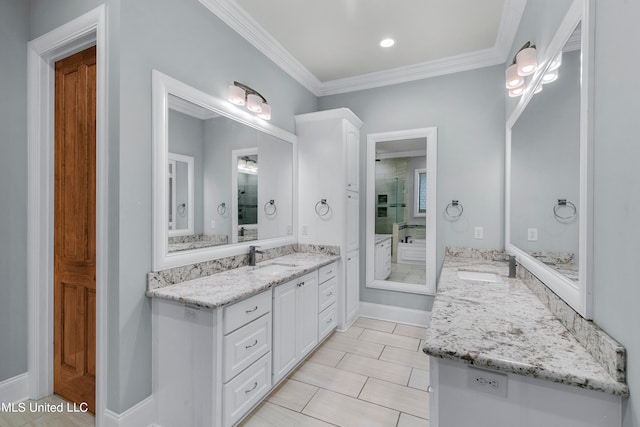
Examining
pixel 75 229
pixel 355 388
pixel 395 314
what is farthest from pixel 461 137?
pixel 75 229

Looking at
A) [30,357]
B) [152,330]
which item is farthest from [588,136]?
[30,357]

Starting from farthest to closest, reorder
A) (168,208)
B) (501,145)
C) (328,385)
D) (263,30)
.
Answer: (501,145), (263,30), (328,385), (168,208)

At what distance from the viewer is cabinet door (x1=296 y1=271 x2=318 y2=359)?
240cm

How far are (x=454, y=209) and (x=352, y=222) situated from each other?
114 centimetres

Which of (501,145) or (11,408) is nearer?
(11,408)

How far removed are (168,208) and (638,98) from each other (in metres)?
2.21

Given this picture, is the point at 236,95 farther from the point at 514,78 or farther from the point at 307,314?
the point at 514,78

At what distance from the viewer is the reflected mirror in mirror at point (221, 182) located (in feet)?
6.66

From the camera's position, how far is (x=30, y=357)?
203 cm

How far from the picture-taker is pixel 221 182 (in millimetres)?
2461

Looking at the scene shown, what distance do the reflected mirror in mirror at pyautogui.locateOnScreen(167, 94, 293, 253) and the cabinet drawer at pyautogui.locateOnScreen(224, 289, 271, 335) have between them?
63 centimetres

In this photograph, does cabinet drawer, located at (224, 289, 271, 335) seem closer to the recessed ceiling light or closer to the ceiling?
the ceiling

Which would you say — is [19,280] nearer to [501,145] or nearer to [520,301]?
[520,301]

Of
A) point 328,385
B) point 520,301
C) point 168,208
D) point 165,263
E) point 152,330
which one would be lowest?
point 328,385
